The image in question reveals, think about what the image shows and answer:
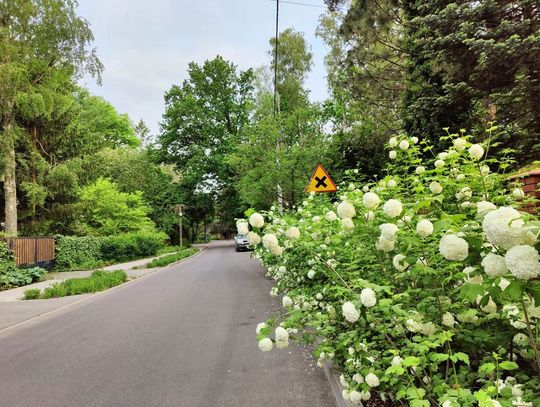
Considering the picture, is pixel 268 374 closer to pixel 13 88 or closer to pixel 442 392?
pixel 442 392

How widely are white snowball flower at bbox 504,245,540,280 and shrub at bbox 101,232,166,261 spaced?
24.9 meters

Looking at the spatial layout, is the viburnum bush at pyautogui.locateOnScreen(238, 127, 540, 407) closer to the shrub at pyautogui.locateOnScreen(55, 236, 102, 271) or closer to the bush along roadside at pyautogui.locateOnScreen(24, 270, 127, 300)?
the bush along roadside at pyautogui.locateOnScreen(24, 270, 127, 300)

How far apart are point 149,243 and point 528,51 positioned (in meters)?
26.6

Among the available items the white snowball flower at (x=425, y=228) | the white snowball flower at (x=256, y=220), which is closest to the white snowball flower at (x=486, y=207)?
the white snowball flower at (x=425, y=228)

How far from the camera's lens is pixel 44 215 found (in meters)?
21.6

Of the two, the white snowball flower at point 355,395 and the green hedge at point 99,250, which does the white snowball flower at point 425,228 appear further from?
the green hedge at point 99,250

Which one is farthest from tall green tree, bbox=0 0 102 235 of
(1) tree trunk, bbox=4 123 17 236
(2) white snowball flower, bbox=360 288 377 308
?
(2) white snowball flower, bbox=360 288 377 308

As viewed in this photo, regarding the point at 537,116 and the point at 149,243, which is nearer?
the point at 537,116

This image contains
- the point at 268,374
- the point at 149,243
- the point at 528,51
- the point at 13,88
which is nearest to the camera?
the point at 268,374

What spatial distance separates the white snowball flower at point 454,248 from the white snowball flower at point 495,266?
156 mm

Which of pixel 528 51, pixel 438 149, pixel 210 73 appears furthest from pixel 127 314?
pixel 210 73

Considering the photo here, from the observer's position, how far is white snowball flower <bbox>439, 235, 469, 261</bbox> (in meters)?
1.53

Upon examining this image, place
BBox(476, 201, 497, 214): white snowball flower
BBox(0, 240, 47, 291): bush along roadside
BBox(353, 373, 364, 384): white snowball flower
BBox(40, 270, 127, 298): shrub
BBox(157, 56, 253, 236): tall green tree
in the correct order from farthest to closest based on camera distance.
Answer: BBox(157, 56, 253, 236): tall green tree, BBox(0, 240, 47, 291): bush along roadside, BBox(40, 270, 127, 298): shrub, BBox(353, 373, 364, 384): white snowball flower, BBox(476, 201, 497, 214): white snowball flower

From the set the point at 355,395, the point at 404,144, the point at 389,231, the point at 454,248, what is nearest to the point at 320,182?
the point at 404,144
